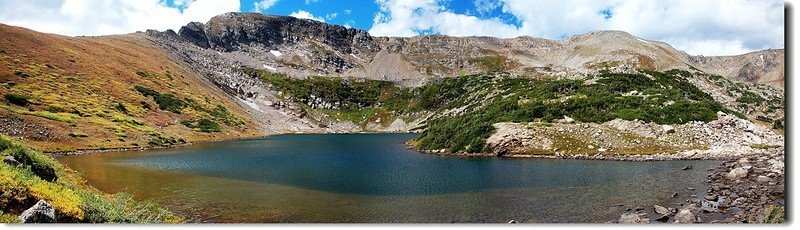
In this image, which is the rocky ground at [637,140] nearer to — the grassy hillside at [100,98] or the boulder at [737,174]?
the boulder at [737,174]

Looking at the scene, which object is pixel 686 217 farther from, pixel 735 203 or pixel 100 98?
pixel 100 98

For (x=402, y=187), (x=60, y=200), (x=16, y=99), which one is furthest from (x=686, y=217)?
(x=16, y=99)

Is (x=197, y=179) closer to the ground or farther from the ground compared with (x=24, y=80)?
closer to the ground

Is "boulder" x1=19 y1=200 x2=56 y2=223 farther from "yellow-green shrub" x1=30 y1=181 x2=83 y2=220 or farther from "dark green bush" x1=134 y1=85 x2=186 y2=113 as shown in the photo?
"dark green bush" x1=134 y1=85 x2=186 y2=113

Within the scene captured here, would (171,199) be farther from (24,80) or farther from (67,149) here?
(24,80)

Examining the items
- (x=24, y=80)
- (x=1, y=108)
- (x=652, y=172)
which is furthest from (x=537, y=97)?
(x=24, y=80)
